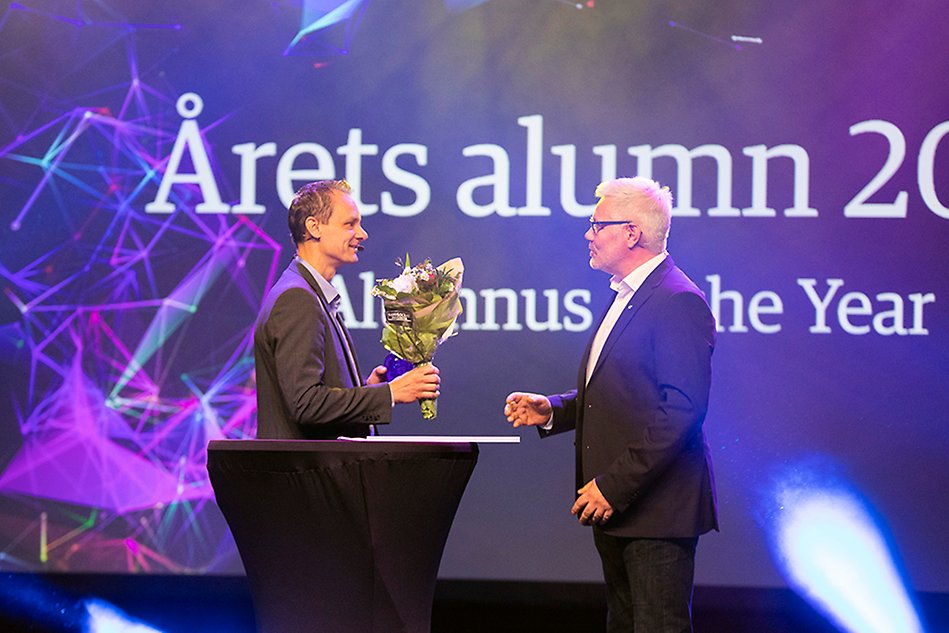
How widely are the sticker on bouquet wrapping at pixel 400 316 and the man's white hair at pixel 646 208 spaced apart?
0.75 metres

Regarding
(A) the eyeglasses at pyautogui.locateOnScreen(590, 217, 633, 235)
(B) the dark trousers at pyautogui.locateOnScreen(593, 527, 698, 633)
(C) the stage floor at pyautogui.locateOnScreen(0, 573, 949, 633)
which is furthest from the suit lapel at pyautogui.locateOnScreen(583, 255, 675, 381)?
(C) the stage floor at pyautogui.locateOnScreen(0, 573, 949, 633)

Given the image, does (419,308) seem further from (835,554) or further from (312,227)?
(835,554)

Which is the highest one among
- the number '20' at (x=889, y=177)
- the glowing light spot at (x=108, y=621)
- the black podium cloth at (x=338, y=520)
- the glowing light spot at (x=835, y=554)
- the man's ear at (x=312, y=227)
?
the number '20' at (x=889, y=177)

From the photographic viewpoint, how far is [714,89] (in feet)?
15.4

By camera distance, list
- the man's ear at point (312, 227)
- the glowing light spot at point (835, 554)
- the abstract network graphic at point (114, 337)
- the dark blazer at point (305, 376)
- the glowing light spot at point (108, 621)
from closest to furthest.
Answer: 1. the dark blazer at point (305, 376)
2. the man's ear at point (312, 227)
3. the glowing light spot at point (108, 621)
4. the glowing light spot at point (835, 554)
5. the abstract network graphic at point (114, 337)

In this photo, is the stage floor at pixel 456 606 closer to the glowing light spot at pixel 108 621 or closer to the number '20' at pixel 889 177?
the glowing light spot at pixel 108 621

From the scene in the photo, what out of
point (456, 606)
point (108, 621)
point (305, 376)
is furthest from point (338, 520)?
point (108, 621)

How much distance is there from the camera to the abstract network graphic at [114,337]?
4828 millimetres

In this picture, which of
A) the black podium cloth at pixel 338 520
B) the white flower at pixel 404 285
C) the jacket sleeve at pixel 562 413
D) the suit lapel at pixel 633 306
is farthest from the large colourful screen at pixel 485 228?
the black podium cloth at pixel 338 520

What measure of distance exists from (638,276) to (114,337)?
267 cm

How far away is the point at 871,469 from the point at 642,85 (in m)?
1.85

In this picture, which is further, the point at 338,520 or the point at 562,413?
the point at 562,413

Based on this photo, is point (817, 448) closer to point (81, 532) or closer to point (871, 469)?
point (871, 469)

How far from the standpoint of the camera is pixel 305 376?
268 cm
